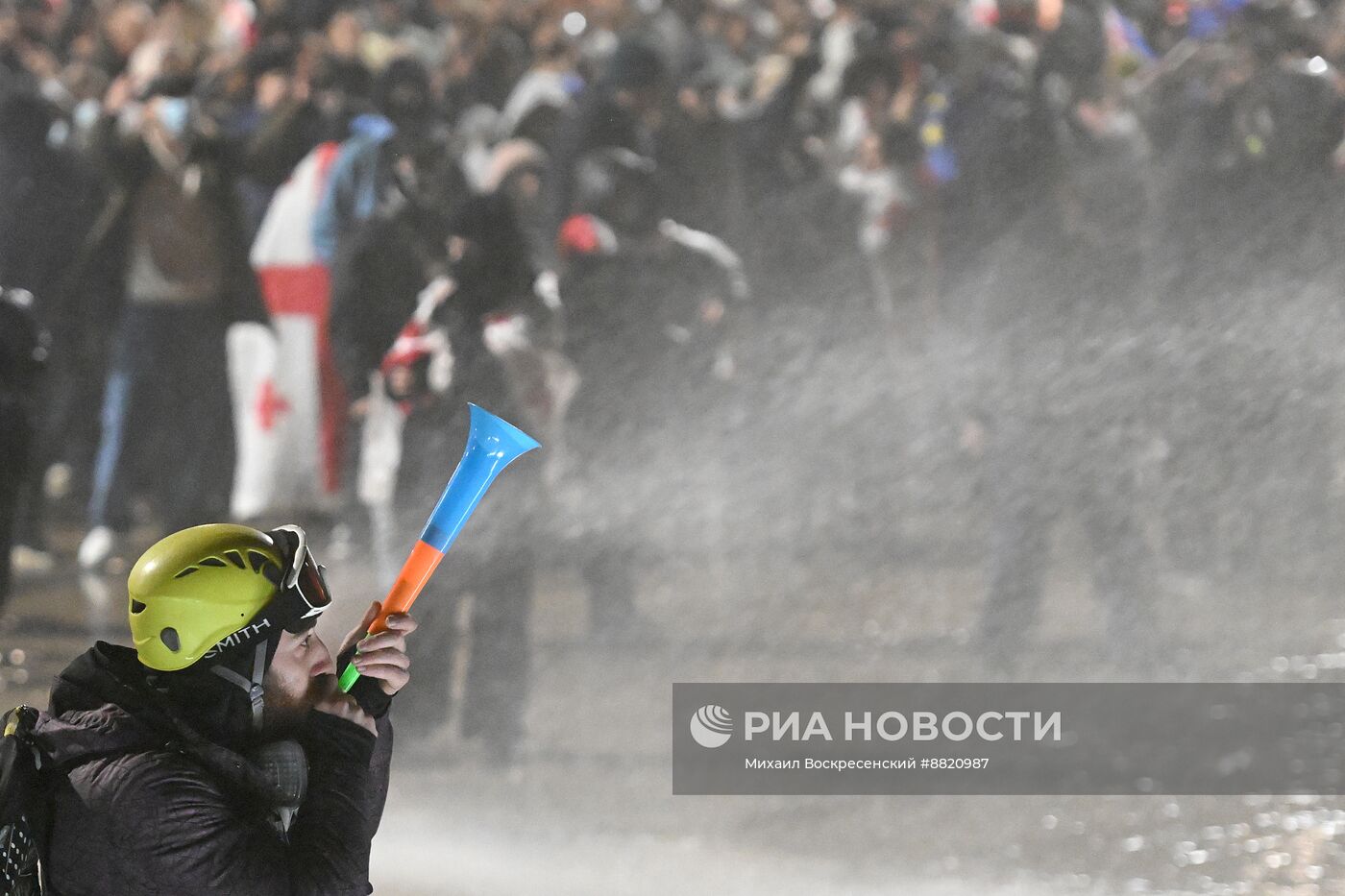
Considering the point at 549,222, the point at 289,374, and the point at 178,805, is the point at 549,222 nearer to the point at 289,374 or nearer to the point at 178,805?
the point at 289,374

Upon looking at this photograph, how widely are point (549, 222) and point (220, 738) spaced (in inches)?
87.4

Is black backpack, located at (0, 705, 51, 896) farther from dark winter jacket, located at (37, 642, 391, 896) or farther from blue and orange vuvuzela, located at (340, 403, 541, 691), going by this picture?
blue and orange vuvuzela, located at (340, 403, 541, 691)

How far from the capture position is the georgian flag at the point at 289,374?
10.7 ft

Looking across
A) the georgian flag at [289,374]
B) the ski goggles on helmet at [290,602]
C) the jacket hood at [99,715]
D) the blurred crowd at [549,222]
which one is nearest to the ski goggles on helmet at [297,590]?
the ski goggles on helmet at [290,602]

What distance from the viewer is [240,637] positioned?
1.12m

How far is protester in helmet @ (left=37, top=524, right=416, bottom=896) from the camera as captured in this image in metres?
1.07

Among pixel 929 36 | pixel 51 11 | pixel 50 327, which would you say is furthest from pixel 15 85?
pixel 929 36

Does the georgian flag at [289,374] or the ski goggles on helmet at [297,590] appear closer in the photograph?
the ski goggles on helmet at [297,590]

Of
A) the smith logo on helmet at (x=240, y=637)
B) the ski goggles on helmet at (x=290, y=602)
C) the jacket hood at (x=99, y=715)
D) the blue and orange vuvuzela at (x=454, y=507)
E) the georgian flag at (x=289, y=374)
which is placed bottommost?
the jacket hood at (x=99, y=715)

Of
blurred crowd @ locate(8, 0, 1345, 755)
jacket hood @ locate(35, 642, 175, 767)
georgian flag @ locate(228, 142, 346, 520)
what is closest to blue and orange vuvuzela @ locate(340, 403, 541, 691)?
jacket hood @ locate(35, 642, 175, 767)

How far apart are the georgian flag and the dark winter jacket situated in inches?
84.4

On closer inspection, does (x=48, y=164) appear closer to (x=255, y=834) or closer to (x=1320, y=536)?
(x=255, y=834)

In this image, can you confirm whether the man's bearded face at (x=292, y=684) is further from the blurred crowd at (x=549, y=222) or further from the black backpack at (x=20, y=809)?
the blurred crowd at (x=549, y=222)

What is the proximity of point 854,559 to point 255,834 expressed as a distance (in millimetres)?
2217
